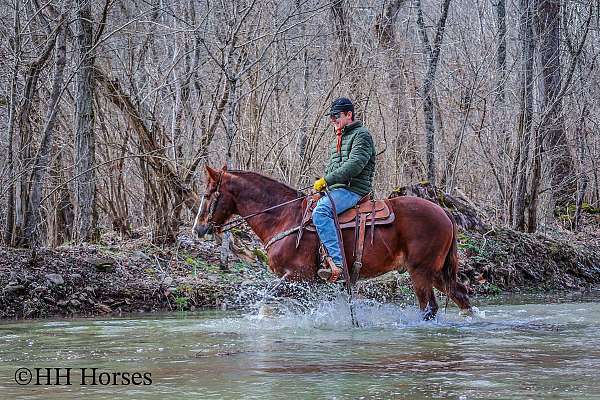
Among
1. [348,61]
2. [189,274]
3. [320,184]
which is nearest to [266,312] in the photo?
[320,184]

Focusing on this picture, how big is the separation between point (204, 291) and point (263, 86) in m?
4.32

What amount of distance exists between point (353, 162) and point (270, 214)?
131 cm

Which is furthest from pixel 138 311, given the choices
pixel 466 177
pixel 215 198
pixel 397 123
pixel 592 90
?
pixel 592 90

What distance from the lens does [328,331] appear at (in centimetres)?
978

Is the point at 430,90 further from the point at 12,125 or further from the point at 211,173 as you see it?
the point at 12,125

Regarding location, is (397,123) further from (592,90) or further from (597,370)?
(597,370)

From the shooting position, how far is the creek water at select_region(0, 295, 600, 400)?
239 inches

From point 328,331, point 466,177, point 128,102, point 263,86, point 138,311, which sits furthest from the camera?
point 466,177

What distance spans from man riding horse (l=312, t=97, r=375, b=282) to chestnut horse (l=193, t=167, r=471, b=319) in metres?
0.26

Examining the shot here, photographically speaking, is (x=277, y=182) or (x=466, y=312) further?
(x=277, y=182)

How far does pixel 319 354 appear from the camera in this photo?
7824 millimetres

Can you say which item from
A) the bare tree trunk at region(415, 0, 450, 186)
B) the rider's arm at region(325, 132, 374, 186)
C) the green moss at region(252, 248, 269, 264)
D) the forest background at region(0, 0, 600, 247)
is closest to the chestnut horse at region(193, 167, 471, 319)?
the rider's arm at region(325, 132, 374, 186)

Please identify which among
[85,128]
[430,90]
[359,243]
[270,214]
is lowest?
[359,243]

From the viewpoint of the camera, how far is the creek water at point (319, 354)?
6.08m
